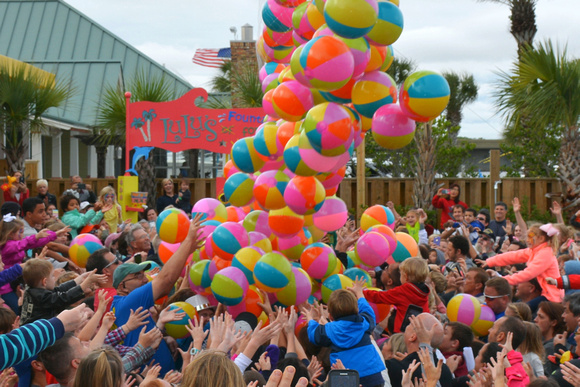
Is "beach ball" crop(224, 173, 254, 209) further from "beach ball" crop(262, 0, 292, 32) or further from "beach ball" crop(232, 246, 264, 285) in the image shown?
"beach ball" crop(262, 0, 292, 32)

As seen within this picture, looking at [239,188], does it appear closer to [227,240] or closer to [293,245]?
[227,240]

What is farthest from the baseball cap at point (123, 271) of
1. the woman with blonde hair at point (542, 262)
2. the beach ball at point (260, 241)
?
the woman with blonde hair at point (542, 262)

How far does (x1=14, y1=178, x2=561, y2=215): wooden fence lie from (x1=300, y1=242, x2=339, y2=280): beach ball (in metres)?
8.28

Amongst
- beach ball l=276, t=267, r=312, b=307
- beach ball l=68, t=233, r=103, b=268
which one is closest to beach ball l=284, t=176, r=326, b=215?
beach ball l=276, t=267, r=312, b=307

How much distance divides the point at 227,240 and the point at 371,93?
4.93ft

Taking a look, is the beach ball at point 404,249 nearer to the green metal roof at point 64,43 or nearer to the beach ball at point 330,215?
the beach ball at point 330,215

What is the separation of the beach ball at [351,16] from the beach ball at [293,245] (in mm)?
1646

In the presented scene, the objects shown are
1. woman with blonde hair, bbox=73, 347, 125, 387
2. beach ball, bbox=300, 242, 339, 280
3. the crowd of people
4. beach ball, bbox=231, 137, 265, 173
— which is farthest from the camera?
beach ball, bbox=231, 137, 265, 173

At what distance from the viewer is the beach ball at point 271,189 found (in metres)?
4.73

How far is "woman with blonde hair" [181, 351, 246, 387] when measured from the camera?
226 centimetres

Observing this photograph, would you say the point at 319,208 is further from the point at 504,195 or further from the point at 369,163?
the point at 369,163

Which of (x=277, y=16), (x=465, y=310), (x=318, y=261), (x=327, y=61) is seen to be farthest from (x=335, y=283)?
(x=277, y=16)

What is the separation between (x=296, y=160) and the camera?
4.42 m

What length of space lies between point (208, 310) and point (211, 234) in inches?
22.6
